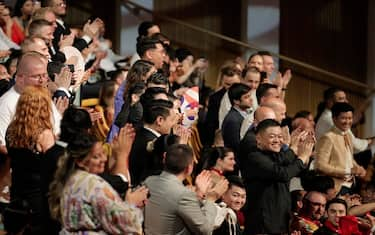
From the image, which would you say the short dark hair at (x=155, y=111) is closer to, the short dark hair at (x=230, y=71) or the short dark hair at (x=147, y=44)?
the short dark hair at (x=147, y=44)

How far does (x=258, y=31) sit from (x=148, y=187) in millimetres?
6631

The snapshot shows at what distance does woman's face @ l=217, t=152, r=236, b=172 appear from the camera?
7949mm

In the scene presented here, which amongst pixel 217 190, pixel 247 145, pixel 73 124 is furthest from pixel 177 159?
pixel 247 145

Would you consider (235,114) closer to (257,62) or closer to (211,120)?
(211,120)

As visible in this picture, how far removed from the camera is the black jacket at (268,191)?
25.5 feet

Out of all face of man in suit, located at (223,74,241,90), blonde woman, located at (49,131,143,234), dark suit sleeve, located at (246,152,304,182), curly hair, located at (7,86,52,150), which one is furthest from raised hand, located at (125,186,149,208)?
face of man in suit, located at (223,74,241,90)

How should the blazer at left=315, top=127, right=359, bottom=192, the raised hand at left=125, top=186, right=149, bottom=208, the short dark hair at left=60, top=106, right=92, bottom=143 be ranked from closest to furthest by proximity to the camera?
the short dark hair at left=60, top=106, right=92, bottom=143, the raised hand at left=125, top=186, right=149, bottom=208, the blazer at left=315, top=127, right=359, bottom=192

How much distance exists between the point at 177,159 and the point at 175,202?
9.1 inches

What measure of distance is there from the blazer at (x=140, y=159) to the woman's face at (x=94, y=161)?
48.9 inches

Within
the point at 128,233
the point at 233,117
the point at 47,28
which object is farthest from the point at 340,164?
the point at 128,233

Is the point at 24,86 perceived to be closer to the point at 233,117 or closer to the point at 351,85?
the point at 233,117

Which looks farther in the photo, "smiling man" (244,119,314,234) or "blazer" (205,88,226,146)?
"blazer" (205,88,226,146)

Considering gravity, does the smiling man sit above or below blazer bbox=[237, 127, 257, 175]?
below

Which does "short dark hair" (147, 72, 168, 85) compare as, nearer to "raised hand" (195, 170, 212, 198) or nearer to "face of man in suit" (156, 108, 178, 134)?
"face of man in suit" (156, 108, 178, 134)
